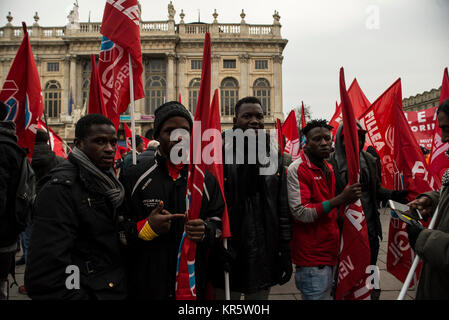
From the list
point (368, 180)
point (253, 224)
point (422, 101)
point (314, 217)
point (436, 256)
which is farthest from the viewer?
point (422, 101)

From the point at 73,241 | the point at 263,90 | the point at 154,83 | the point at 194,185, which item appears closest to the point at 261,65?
the point at 263,90

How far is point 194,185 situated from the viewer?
1693mm

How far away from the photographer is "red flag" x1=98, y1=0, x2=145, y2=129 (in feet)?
10.4

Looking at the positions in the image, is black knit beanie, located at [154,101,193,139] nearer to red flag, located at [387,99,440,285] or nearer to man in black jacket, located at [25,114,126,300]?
man in black jacket, located at [25,114,126,300]

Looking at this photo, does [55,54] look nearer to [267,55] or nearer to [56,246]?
[267,55]

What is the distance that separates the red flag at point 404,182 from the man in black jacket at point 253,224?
130 centimetres

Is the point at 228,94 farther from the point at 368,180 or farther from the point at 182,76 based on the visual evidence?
the point at 368,180

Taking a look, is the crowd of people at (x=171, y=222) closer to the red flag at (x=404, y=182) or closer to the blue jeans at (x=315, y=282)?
the blue jeans at (x=315, y=282)

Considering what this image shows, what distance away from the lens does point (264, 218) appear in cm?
210

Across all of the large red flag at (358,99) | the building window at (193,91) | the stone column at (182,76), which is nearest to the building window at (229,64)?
the building window at (193,91)

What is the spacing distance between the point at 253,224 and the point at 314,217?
0.47 metres

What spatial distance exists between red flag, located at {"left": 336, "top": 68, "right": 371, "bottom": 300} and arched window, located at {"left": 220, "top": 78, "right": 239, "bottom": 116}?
87.3 feet

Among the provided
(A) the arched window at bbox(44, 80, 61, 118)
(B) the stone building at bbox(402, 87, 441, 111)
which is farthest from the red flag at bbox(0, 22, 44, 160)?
(A) the arched window at bbox(44, 80, 61, 118)

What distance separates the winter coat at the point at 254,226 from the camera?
1998 mm
